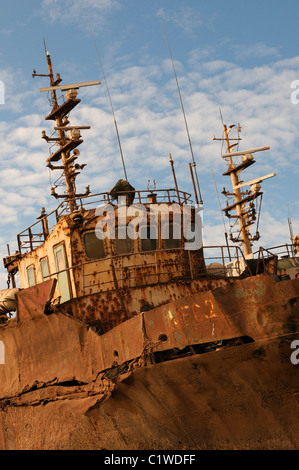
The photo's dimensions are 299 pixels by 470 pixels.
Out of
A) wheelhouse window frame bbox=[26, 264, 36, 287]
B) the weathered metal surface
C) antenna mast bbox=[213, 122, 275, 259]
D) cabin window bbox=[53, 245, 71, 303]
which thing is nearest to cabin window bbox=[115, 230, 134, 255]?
cabin window bbox=[53, 245, 71, 303]

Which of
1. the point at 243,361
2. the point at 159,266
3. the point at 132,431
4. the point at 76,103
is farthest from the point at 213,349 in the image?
the point at 76,103

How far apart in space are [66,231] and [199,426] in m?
6.01

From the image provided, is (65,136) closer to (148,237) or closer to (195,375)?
(148,237)

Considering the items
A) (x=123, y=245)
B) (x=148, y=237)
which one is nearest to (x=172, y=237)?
(x=148, y=237)

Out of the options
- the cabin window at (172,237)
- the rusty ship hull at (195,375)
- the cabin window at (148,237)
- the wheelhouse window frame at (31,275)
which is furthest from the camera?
the wheelhouse window frame at (31,275)

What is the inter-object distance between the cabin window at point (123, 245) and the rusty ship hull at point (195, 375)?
249 cm

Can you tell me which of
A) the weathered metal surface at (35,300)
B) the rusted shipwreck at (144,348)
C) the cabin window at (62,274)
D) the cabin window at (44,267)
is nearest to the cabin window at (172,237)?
the rusted shipwreck at (144,348)

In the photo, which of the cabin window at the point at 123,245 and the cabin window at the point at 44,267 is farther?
the cabin window at the point at 44,267

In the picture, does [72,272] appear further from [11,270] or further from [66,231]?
[11,270]

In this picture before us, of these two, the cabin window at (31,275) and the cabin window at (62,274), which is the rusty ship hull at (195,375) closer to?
the cabin window at (62,274)

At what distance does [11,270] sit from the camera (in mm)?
20500

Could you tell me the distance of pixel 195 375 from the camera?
10508 millimetres

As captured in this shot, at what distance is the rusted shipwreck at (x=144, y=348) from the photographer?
1028cm

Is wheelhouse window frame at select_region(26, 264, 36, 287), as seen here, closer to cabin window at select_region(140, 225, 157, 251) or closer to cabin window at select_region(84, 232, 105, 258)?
cabin window at select_region(84, 232, 105, 258)
